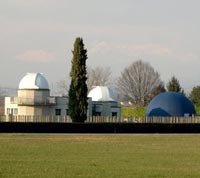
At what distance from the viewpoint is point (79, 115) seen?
7600 centimetres

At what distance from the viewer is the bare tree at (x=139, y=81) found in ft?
456

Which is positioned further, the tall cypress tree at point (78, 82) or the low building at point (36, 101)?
the low building at point (36, 101)

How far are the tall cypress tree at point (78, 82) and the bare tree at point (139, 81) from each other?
2391 inches

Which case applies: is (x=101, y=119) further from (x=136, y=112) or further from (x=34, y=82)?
(x=136, y=112)

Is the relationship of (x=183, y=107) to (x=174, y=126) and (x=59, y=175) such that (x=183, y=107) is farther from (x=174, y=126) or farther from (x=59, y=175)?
(x=59, y=175)

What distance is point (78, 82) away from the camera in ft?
254

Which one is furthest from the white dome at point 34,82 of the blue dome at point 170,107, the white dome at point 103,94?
the blue dome at point 170,107

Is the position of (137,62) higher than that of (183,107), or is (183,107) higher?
(137,62)

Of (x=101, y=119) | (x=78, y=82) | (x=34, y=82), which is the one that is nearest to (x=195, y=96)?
(x=34, y=82)

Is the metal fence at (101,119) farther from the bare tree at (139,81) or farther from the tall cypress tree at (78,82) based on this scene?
the bare tree at (139,81)

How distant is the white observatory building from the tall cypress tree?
16.5 m

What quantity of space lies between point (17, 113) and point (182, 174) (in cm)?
7942

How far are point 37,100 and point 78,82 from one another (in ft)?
58.1

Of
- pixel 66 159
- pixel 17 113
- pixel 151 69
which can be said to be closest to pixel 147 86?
pixel 151 69
